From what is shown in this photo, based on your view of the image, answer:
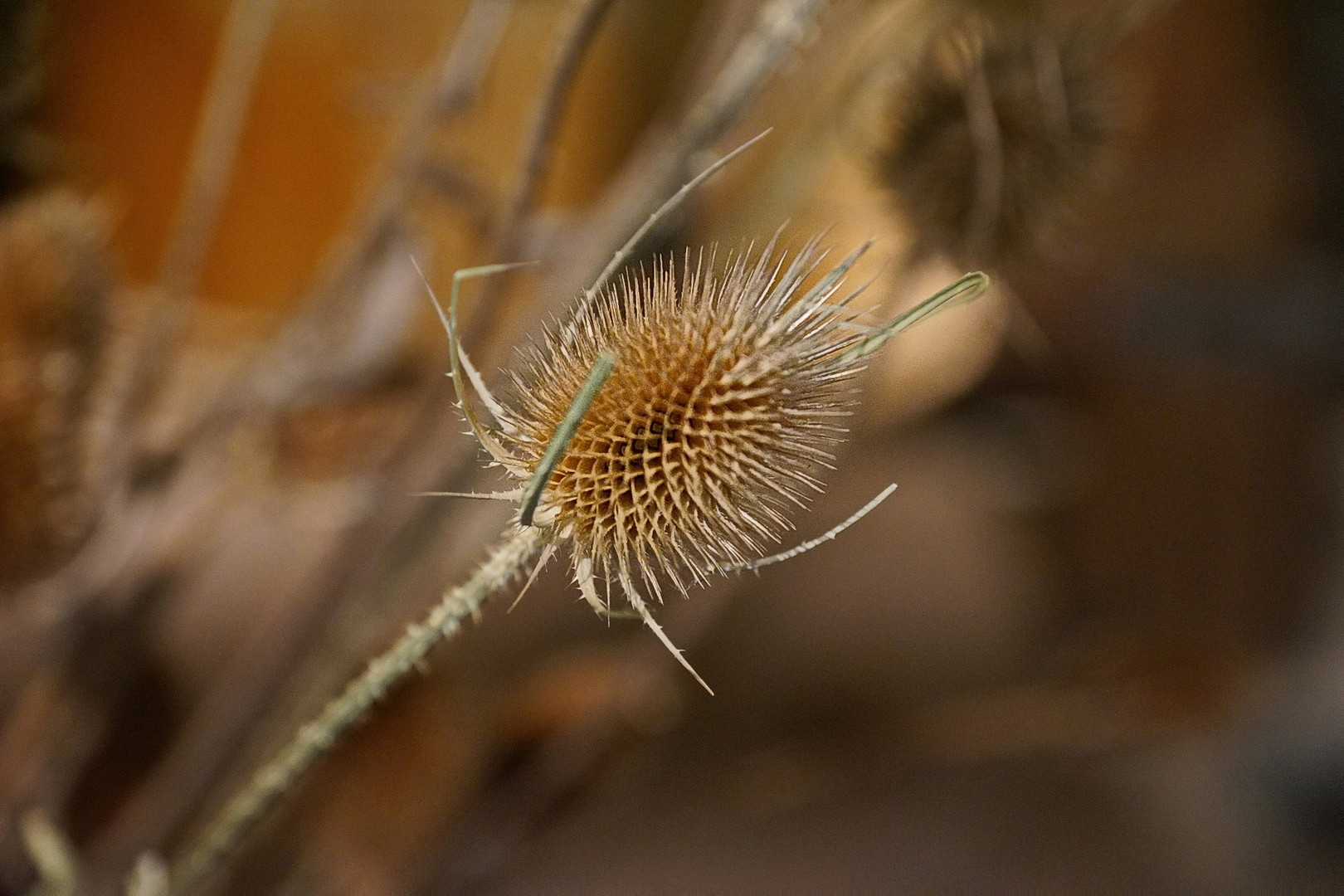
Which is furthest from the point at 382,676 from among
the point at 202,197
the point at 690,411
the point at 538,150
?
the point at 202,197

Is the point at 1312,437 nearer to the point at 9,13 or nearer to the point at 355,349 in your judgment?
the point at 355,349

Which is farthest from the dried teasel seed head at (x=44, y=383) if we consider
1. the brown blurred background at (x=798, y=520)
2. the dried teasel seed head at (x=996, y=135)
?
the dried teasel seed head at (x=996, y=135)

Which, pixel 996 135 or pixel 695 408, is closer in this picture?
pixel 695 408

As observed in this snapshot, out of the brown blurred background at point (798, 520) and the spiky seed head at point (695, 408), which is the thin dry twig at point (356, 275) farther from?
the spiky seed head at point (695, 408)

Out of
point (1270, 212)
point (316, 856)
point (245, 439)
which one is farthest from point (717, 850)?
point (1270, 212)

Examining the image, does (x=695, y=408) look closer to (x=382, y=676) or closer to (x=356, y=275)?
(x=382, y=676)

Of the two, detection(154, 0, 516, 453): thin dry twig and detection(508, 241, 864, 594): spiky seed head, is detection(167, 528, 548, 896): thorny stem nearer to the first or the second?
detection(508, 241, 864, 594): spiky seed head

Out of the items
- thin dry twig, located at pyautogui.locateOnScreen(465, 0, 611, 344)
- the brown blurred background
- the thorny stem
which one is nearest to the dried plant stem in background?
the brown blurred background

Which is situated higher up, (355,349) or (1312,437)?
(355,349)

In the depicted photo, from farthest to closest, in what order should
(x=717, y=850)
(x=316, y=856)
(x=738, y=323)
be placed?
1. (x=717, y=850)
2. (x=316, y=856)
3. (x=738, y=323)
